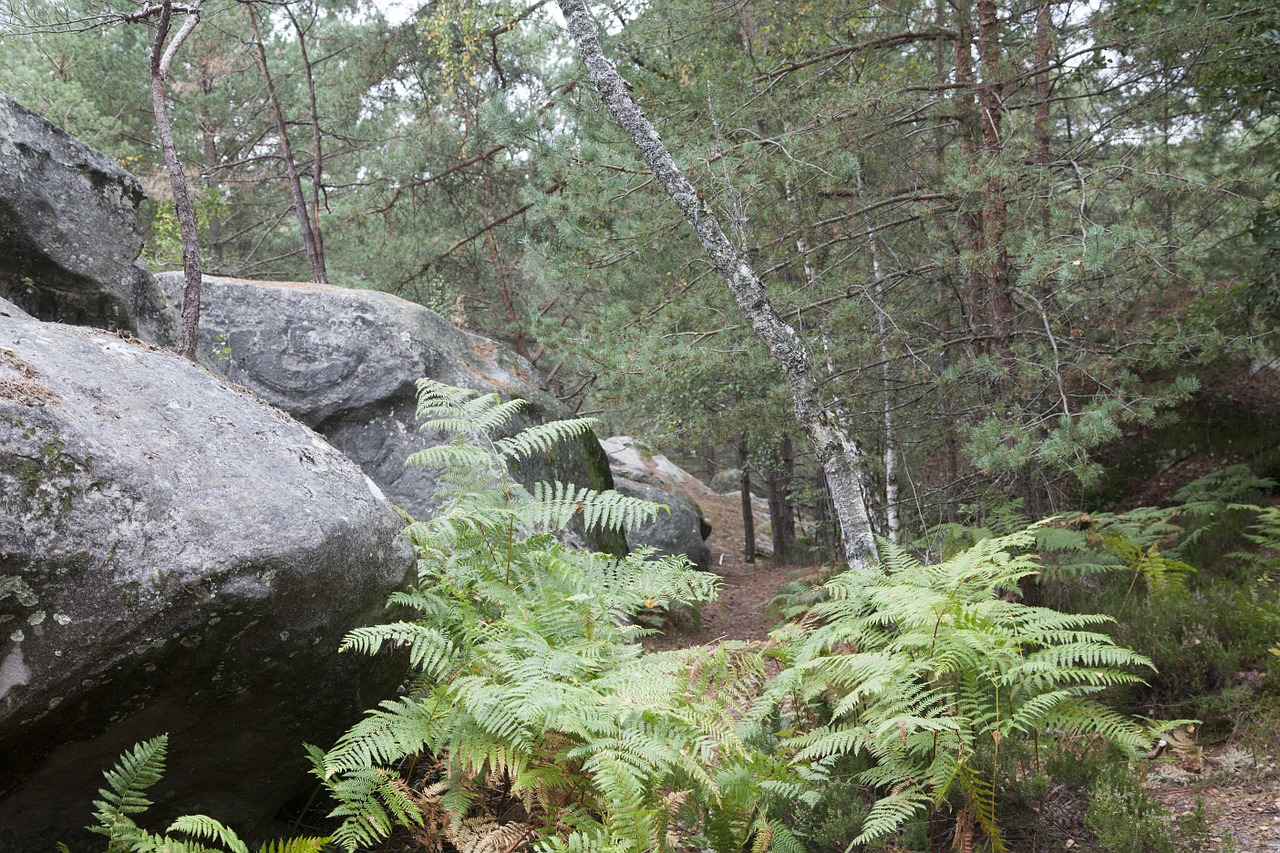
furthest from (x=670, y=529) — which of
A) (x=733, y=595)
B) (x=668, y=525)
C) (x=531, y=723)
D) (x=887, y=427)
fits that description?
(x=531, y=723)

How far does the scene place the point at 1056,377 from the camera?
605 centimetres

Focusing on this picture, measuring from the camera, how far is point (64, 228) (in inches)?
183

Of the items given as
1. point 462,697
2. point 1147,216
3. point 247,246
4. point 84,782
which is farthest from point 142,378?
point 247,246

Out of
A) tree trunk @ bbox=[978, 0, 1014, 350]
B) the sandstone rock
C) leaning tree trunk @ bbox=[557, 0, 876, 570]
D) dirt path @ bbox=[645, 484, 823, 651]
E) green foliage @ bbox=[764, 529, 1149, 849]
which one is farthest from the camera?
the sandstone rock

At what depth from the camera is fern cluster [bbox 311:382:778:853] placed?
2.86m

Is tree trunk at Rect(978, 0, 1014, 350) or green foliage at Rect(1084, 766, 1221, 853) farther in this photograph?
tree trunk at Rect(978, 0, 1014, 350)

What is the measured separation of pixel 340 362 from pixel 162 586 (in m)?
5.09

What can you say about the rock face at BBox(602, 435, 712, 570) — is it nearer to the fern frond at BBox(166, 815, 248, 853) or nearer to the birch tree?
the birch tree

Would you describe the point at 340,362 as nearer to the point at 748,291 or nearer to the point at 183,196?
the point at 183,196

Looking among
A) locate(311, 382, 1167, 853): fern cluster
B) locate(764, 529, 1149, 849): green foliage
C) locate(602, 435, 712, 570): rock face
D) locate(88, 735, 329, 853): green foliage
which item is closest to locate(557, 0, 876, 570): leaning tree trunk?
locate(311, 382, 1167, 853): fern cluster

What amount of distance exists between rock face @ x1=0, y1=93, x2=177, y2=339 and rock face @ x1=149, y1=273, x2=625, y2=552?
2141 millimetres

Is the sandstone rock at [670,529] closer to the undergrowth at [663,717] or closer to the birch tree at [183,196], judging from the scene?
the birch tree at [183,196]

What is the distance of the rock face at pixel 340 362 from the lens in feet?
23.6

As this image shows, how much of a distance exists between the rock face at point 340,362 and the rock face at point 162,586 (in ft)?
11.8
